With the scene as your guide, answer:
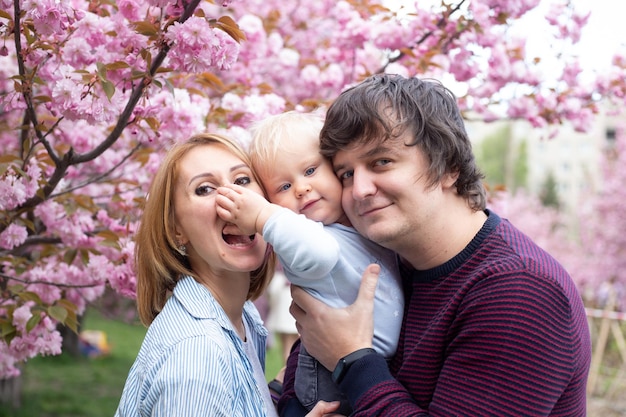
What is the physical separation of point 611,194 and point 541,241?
3.13m

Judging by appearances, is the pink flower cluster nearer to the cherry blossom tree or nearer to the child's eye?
the cherry blossom tree

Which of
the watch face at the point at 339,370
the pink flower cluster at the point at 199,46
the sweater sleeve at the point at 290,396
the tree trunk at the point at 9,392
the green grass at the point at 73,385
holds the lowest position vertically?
the green grass at the point at 73,385

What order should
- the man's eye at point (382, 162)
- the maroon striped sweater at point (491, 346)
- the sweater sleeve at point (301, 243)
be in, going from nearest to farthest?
the maroon striped sweater at point (491, 346), the sweater sleeve at point (301, 243), the man's eye at point (382, 162)

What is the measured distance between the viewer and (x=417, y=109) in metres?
2.00

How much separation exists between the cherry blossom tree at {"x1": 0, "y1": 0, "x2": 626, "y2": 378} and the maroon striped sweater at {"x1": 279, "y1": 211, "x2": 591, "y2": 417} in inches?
43.8

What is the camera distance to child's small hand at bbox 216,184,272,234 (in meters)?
1.99

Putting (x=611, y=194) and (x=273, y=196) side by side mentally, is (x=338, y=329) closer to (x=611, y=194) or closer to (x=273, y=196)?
(x=273, y=196)

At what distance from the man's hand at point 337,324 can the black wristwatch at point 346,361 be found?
0.08 feet

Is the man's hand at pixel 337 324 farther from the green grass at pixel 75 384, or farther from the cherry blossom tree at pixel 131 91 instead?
the green grass at pixel 75 384

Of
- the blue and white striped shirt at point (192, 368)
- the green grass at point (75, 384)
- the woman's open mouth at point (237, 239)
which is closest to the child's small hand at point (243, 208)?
the woman's open mouth at point (237, 239)

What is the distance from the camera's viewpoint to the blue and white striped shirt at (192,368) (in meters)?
1.74

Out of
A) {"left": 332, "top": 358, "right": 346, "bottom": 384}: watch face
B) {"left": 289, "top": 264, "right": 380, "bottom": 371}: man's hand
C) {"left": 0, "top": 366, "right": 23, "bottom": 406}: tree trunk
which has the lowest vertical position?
{"left": 0, "top": 366, "right": 23, "bottom": 406}: tree trunk

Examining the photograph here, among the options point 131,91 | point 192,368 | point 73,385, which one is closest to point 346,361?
point 192,368

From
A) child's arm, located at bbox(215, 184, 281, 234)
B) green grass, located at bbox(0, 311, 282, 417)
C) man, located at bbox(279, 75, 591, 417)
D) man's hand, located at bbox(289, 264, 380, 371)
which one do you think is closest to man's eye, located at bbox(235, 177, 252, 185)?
child's arm, located at bbox(215, 184, 281, 234)
